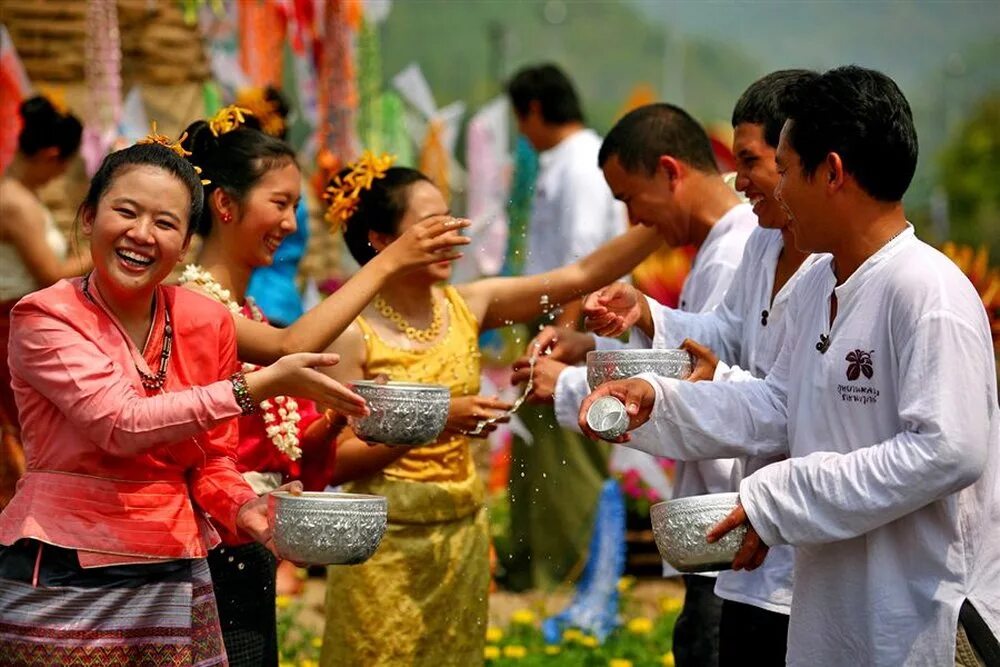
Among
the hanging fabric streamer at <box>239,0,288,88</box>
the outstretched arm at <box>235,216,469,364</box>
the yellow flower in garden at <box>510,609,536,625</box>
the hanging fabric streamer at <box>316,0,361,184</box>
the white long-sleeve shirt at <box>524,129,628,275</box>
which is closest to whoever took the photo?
the outstretched arm at <box>235,216,469,364</box>

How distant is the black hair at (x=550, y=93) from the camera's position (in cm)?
755

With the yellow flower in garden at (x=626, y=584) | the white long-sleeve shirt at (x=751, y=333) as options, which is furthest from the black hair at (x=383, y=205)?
the yellow flower in garden at (x=626, y=584)

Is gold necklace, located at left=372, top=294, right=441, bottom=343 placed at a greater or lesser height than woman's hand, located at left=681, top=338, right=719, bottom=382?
greater

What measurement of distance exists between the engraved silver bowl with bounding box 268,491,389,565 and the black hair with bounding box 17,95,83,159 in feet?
13.9

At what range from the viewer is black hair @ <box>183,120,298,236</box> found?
386 centimetres

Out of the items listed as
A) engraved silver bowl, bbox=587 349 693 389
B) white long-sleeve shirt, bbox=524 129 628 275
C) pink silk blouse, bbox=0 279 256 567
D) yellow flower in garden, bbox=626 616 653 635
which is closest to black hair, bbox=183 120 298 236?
pink silk blouse, bbox=0 279 256 567

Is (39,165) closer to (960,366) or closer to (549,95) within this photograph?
(549,95)

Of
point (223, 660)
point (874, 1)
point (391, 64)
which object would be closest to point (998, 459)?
point (223, 660)

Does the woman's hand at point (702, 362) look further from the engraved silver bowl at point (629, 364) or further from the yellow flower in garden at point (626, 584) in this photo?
the yellow flower in garden at point (626, 584)

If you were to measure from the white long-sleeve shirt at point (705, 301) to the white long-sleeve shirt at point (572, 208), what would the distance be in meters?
2.64

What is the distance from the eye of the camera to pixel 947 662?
109 inches

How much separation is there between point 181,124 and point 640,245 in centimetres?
487

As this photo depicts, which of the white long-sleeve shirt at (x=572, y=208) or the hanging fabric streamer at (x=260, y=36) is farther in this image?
the hanging fabric streamer at (x=260, y=36)

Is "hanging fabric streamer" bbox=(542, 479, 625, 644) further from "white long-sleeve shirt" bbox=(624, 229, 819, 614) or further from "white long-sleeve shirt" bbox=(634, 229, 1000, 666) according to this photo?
"white long-sleeve shirt" bbox=(634, 229, 1000, 666)
